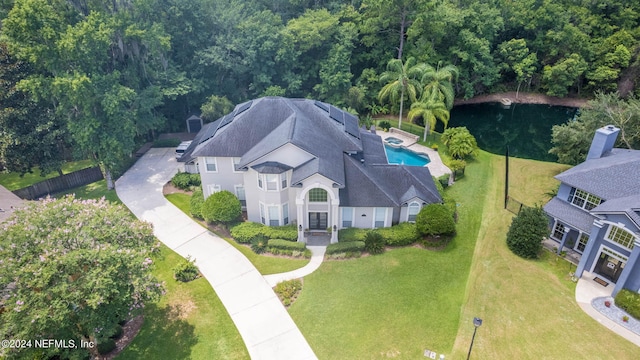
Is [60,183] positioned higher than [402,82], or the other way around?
[402,82]

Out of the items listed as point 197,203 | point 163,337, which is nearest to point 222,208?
point 197,203

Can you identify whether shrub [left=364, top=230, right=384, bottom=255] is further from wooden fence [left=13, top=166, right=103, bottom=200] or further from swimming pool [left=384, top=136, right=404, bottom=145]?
wooden fence [left=13, top=166, right=103, bottom=200]

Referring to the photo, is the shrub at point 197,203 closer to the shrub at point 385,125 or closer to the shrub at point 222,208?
the shrub at point 222,208

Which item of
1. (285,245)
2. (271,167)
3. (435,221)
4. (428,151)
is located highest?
(271,167)

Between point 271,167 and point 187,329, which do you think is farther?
point 271,167

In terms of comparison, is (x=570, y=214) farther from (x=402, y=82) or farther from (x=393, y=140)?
(x=402, y=82)

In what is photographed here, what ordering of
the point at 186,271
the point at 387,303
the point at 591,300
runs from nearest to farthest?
the point at 591,300, the point at 387,303, the point at 186,271

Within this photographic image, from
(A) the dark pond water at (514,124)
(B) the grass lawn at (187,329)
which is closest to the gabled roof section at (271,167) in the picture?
(B) the grass lawn at (187,329)

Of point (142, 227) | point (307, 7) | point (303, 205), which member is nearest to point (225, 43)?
point (307, 7)
